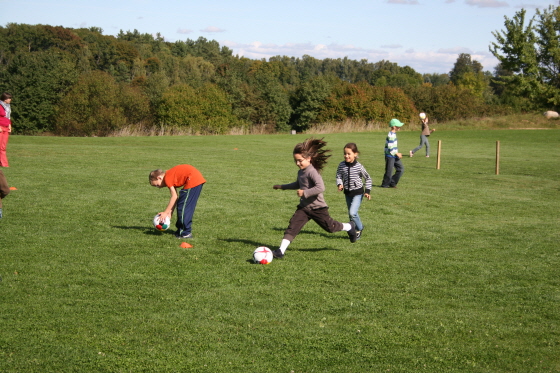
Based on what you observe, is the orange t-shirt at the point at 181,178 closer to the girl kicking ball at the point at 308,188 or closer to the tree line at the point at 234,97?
the girl kicking ball at the point at 308,188

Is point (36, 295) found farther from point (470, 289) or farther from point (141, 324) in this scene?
point (470, 289)

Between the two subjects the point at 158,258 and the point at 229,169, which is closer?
the point at 158,258

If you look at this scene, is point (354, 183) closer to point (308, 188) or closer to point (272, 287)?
point (308, 188)

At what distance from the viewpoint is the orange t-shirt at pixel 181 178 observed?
901 centimetres

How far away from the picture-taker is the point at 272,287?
22.4 ft

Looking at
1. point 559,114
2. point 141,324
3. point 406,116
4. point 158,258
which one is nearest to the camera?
point 141,324

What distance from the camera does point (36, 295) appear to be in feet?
20.6

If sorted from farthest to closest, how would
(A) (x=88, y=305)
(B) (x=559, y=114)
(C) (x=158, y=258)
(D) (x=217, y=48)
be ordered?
(D) (x=217, y=48)
(B) (x=559, y=114)
(C) (x=158, y=258)
(A) (x=88, y=305)

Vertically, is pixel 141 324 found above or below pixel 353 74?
below

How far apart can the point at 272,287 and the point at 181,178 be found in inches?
118

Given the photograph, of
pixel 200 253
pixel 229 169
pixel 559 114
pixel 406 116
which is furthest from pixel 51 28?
pixel 200 253

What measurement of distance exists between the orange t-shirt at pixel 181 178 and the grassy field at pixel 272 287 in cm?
97

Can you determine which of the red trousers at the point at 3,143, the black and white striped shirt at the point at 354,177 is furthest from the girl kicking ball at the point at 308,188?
the red trousers at the point at 3,143

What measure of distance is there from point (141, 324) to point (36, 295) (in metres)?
Answer: 1.58
